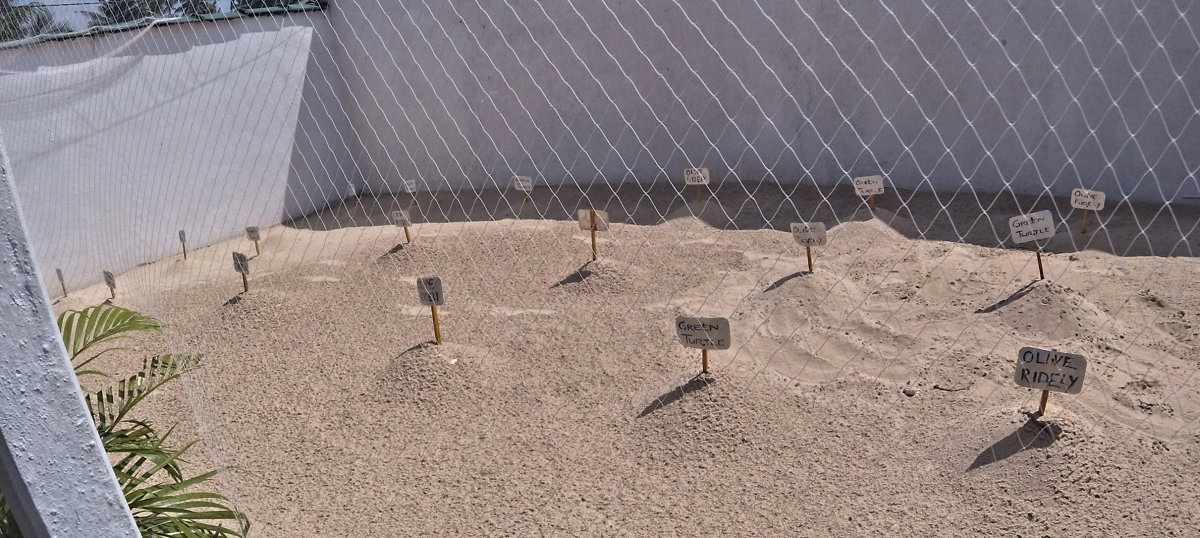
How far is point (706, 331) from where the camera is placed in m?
2.56

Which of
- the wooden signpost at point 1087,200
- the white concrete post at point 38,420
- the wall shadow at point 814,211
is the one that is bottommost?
the wall shadow at point 814,211

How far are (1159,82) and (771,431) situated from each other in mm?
2997

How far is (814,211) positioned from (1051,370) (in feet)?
8.36

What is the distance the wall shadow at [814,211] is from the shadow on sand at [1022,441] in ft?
6.05

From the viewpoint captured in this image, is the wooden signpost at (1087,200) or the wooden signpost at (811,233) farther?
the wooden signpost at (1087,200)

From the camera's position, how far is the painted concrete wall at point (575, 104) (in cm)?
418

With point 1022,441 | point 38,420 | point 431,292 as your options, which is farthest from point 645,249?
point 38,420

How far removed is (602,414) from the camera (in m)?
2.64

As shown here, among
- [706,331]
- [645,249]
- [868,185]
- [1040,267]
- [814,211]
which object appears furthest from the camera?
[814,211]

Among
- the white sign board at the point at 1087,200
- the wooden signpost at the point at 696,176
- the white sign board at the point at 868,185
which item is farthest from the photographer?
the wooden signpost at the point at 696,176

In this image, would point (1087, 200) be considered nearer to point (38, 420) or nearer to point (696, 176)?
point (696, 176)

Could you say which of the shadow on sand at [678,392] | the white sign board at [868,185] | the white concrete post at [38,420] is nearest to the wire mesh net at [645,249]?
the shadow on sand at [678,392]

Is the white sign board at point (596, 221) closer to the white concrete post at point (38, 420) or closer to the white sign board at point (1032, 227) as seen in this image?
the white sign board at point (1032, 227)

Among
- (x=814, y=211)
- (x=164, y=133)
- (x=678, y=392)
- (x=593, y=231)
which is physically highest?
(x=164, y=133)
